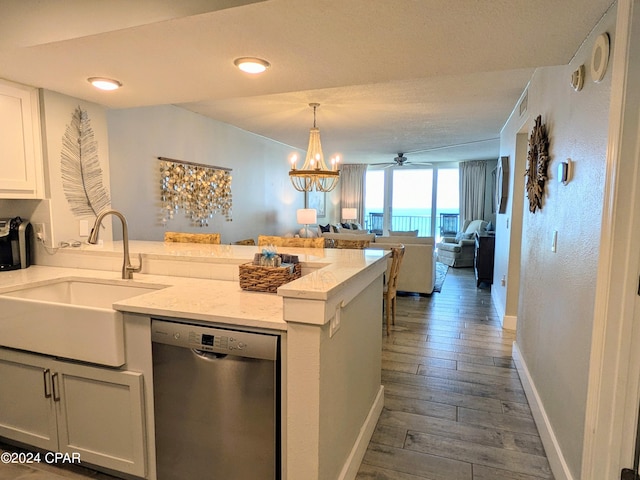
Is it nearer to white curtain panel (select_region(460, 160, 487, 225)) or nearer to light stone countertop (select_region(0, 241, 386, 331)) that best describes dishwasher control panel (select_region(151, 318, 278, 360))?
light stone countertop (select_region(0, 241, 386, 331))

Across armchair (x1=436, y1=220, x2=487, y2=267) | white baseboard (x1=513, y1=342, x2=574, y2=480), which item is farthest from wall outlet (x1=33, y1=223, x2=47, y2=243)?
armchair (x1=436, y1=220, x2=487, y2=267)

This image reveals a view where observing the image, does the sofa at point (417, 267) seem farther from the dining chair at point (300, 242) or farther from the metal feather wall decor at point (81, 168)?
the metal feather wall decor at point (81, 168)

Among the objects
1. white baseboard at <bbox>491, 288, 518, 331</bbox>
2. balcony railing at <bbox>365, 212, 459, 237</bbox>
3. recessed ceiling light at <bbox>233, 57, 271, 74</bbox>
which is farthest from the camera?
balcony railing at <bbox>365, 212, 459, 237</bbox>

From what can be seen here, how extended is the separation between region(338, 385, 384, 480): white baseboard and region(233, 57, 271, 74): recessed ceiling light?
208 cm

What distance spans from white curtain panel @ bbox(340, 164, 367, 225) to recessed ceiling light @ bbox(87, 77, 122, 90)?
839 cm

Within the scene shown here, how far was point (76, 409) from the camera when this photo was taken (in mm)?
1756

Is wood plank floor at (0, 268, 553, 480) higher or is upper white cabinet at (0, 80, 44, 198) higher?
upper white cabinet at (0, 80, 44, 198)

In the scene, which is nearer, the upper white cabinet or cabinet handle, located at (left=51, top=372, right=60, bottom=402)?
cabinet handle, located at (left=51, top=372, right=60, bottom=402)

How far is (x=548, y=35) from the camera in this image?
1.69 meters

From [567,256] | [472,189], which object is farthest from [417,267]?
[472,189]

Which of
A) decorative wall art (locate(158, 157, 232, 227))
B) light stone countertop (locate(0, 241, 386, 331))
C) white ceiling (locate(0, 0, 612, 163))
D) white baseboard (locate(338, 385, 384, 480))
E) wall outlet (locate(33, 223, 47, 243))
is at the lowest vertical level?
white baseboard (locate(338, 385, 384, 480))

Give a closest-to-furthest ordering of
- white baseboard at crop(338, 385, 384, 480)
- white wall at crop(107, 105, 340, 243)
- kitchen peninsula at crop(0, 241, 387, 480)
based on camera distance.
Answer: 1. kitchen peninsula at crop(0, 241, 387, 480)
2. white baseboard at crop(338, 385, 384, 480)
3. white wall at crop(107, 105, 340, 243)

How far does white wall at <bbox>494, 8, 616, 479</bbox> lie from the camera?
5.02 ft

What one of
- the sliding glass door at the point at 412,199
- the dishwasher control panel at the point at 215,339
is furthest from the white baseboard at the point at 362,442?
the sliding glass door at the point at 412,199
